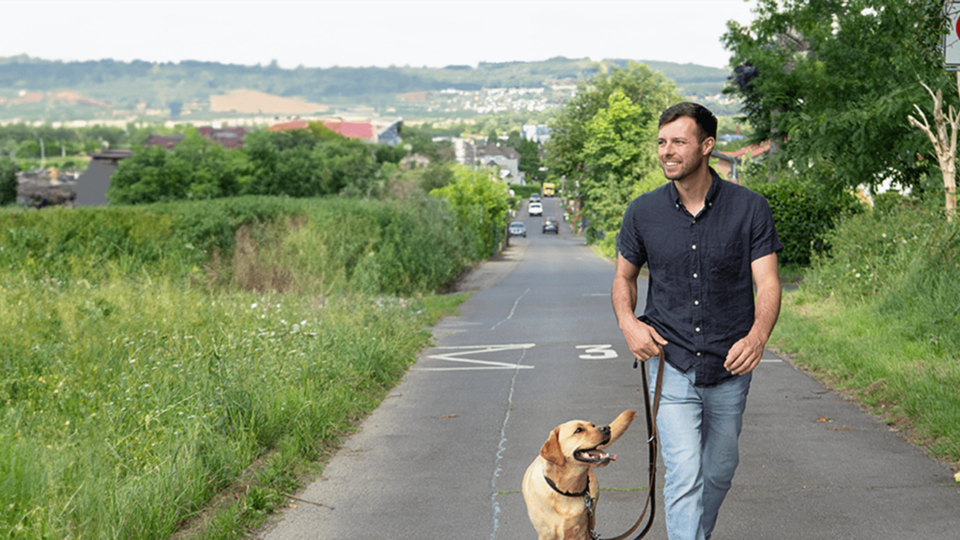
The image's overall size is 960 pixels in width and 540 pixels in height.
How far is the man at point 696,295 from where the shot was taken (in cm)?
365

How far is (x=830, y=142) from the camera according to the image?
15484 mm

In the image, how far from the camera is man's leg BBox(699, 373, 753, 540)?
374 cm

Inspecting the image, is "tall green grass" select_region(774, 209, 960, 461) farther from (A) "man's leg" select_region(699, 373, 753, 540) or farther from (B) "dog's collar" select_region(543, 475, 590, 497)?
(B) "dog's collar" select_region(543, 475, 590, 497)

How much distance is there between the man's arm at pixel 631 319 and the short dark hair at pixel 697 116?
0.62 meters

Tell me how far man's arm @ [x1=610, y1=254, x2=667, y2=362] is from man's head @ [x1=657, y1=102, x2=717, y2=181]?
0.46 metres

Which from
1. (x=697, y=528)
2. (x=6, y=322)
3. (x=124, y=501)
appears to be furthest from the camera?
(x=6, y=322)

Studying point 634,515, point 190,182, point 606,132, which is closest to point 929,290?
point 634,515

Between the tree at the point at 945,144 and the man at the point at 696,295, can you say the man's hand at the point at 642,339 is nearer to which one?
the man at the point at 696,295

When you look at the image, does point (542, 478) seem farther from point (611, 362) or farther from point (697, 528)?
point (611, 362)

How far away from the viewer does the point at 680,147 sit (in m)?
3.67

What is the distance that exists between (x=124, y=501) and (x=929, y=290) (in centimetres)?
993

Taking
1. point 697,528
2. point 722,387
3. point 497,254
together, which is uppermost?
point 722,387

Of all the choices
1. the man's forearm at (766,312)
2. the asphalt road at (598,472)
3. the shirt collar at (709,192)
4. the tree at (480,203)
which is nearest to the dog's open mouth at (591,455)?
the man's forearm at (766,312)

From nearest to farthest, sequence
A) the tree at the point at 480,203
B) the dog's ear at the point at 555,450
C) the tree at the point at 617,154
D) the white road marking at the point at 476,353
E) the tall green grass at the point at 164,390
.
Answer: the dog's ear at the point at 555,450
the tall green grass at the point at 164,390
the white road marking at the point at 476,353
the tree at the point at 480,203
the tree at the point at 617,154
